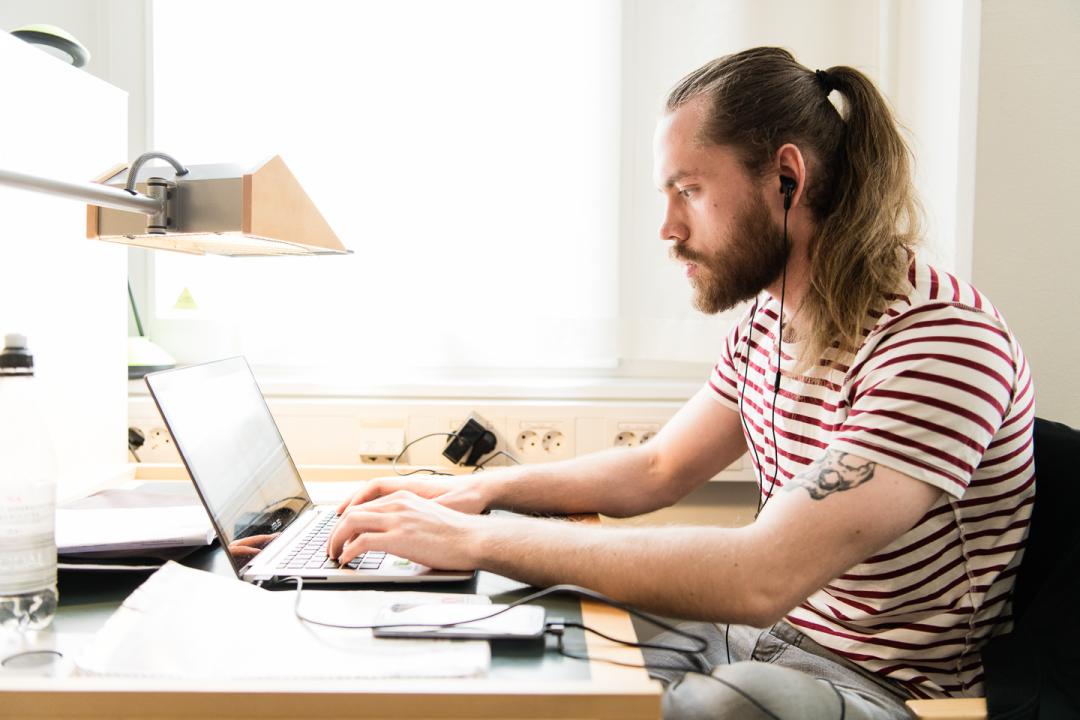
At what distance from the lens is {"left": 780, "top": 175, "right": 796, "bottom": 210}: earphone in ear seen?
1.02 meters

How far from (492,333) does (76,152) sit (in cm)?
83

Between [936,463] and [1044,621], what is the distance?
0.20 meters

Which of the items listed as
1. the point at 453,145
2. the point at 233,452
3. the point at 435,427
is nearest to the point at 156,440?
the point at 435,427

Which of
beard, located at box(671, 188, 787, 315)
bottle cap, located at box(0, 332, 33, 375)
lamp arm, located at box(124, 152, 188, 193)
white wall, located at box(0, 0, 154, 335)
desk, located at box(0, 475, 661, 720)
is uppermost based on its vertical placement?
white wall, located at box(0, 0, 154, 335)

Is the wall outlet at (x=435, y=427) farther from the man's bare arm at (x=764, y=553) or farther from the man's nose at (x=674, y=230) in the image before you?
the man's bare arm at (x=764, y=553)

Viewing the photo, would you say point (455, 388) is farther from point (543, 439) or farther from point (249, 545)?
point (249, 545)

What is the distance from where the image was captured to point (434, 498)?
108 cm

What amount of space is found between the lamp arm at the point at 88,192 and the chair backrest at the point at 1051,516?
1023mm

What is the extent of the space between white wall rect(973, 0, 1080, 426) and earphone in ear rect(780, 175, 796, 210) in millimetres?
490

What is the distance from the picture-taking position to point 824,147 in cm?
106

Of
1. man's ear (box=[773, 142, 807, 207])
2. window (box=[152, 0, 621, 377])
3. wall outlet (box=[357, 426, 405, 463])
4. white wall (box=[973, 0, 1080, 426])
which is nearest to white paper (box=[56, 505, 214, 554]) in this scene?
wall outlet (box=[357, 426, 405, 463])

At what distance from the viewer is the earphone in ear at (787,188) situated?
1.02 m

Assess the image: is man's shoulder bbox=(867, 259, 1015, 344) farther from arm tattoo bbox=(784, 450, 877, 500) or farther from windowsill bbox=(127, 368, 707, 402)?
windowsill bbox=(127, 368, 707, 402)

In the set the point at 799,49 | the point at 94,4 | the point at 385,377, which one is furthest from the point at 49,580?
the point at 799,49
